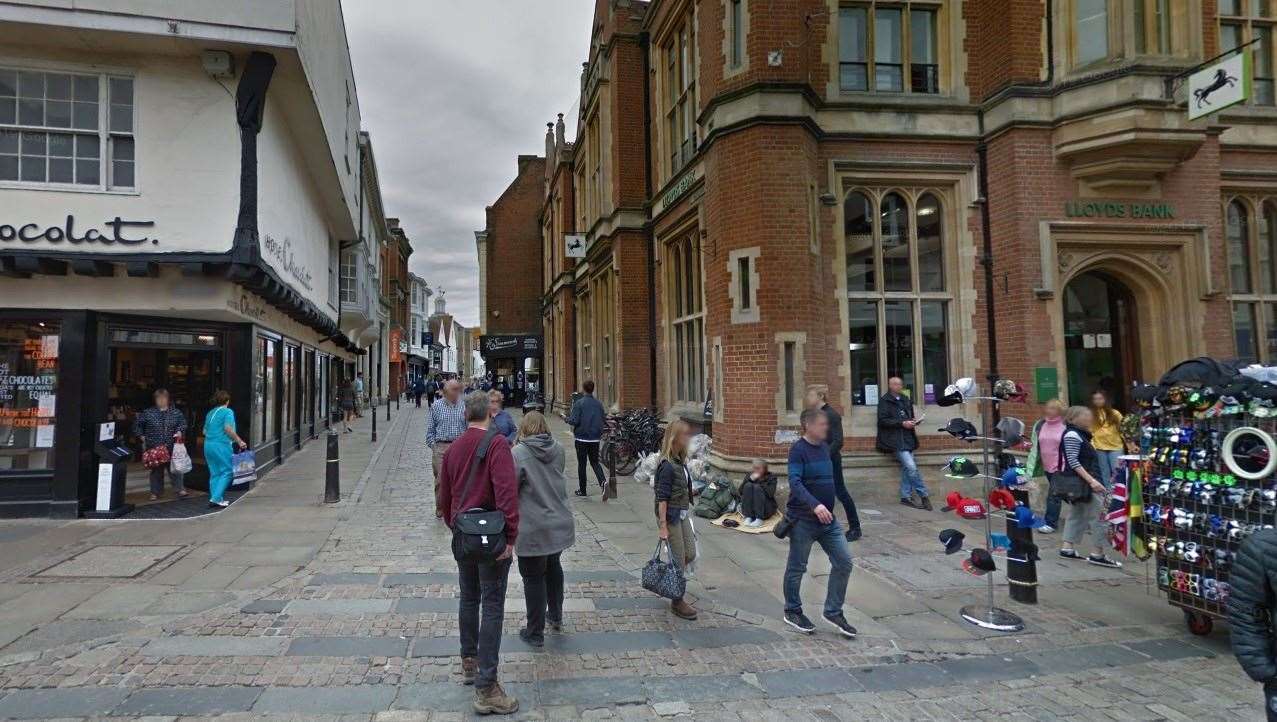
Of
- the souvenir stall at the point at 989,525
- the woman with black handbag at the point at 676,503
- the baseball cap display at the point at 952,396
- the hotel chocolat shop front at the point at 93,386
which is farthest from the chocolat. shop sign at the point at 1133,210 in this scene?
the hotel chocolat shop front at the point at 93,386

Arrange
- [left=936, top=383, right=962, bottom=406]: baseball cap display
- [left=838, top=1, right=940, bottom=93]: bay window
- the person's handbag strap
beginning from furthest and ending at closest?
[left=838, top=1, right=940, bottom=93]: bay window
[left=936, top=383, right=962, bottom=406]: baseball cap display
the person's handbag strap

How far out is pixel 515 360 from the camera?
35156 mm

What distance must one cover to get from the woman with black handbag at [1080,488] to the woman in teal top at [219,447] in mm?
10560

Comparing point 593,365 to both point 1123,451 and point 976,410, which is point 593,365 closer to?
point 976,410

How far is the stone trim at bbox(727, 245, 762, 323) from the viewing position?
8.64m

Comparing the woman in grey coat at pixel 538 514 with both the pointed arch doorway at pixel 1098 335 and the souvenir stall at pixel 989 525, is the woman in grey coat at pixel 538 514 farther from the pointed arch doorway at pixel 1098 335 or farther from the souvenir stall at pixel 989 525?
the pointed arch doorway at pixel 1098 335

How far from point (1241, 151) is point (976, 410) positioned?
5.90 meters

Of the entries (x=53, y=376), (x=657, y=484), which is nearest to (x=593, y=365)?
(x=53, y=376)

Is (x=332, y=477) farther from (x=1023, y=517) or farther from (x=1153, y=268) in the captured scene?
(x=1153, y=268)

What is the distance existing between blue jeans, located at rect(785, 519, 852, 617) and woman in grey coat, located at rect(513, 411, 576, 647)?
1799 millimetres

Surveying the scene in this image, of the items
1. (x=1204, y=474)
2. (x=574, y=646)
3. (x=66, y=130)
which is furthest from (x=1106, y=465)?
(x=66, y=130)

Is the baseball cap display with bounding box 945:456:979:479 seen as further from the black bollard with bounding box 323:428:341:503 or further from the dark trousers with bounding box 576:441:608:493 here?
the black bollard with bounding box 323:428:341:503

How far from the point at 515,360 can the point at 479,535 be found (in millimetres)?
32148

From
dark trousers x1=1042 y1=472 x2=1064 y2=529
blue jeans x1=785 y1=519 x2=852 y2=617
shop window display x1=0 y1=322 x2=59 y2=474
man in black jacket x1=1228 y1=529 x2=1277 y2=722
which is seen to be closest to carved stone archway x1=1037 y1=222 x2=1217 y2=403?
dark trousers x1=1042 y1=472 x2=1064 y2=529
